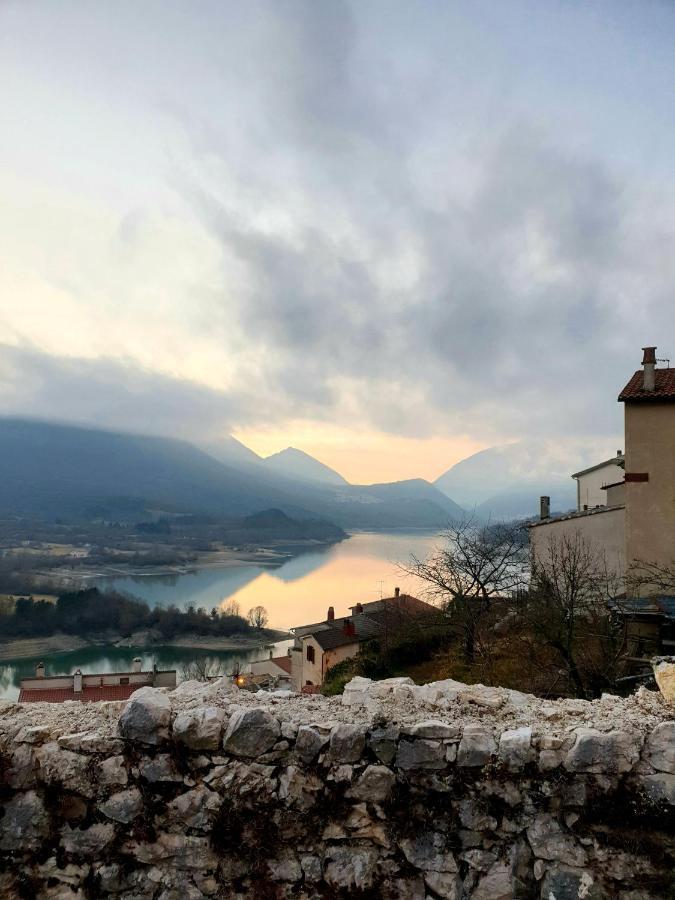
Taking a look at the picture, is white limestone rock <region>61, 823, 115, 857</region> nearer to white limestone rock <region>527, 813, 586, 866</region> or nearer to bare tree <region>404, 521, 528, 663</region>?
white limestone rock <region>527, 813, 586, 866</region>

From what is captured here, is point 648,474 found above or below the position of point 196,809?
above

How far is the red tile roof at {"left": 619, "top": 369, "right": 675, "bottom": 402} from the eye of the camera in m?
13.7

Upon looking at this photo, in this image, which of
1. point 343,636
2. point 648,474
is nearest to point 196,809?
point 648,474

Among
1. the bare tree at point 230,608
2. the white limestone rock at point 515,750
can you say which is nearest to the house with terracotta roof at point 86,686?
the white limestone rock at point 515,750

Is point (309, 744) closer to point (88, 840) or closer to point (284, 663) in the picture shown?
point (88, 840)

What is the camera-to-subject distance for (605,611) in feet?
36.4

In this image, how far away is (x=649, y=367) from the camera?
14.2 meters

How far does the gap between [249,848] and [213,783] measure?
40 centimetres

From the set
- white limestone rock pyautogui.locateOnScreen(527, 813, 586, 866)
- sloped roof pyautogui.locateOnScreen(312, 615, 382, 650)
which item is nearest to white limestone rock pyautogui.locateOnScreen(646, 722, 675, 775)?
white limestone rock pyautogui.locateOnScreen(527, 813, 586, 866)

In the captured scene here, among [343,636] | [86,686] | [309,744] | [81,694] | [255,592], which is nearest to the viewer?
[309,744]

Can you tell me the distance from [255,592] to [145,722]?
6583 cm

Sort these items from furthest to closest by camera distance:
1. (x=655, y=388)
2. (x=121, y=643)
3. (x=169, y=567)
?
(x=169, y=567) < (x=121, y=643) < (x=655, y=388)

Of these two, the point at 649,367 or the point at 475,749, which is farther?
the point at 649,367

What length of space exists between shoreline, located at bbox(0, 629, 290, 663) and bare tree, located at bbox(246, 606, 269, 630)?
2.09 metres
